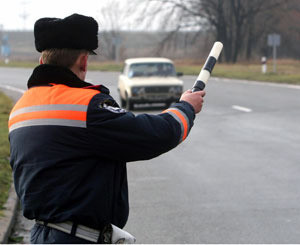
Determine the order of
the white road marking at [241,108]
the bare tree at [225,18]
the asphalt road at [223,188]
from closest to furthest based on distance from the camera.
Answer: the asphalt road at [223,188], the white road marking at [241,108], the bare tree at [225,18]

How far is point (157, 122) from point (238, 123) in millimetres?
13511

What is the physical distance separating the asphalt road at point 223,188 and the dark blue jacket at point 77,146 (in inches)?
142

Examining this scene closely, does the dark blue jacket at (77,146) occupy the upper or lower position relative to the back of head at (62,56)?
lower

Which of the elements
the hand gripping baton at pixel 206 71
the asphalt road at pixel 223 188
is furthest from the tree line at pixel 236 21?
the hand gripping baton at pixel 206 71

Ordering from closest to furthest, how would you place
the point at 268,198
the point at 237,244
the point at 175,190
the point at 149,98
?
the point at 237,244
the point at 268,198
the point at 175,190
the point at 149,98

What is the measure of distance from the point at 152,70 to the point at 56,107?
59.6 ft

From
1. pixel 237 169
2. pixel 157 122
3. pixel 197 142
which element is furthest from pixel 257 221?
pixel 197 142

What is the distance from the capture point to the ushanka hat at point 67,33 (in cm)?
284

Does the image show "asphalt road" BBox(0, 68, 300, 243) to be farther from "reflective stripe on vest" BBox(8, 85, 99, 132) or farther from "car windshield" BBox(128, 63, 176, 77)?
"car windshield" BBox(128, 63, 176, 77)

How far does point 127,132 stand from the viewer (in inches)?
107

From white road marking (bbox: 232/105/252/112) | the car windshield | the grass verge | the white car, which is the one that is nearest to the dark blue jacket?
the grass verge

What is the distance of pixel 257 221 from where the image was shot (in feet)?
22.5

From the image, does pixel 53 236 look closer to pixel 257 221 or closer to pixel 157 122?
pixel 157 122

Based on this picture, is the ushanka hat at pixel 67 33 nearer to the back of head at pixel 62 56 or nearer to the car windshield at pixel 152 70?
the back of head at pixel 62 56
